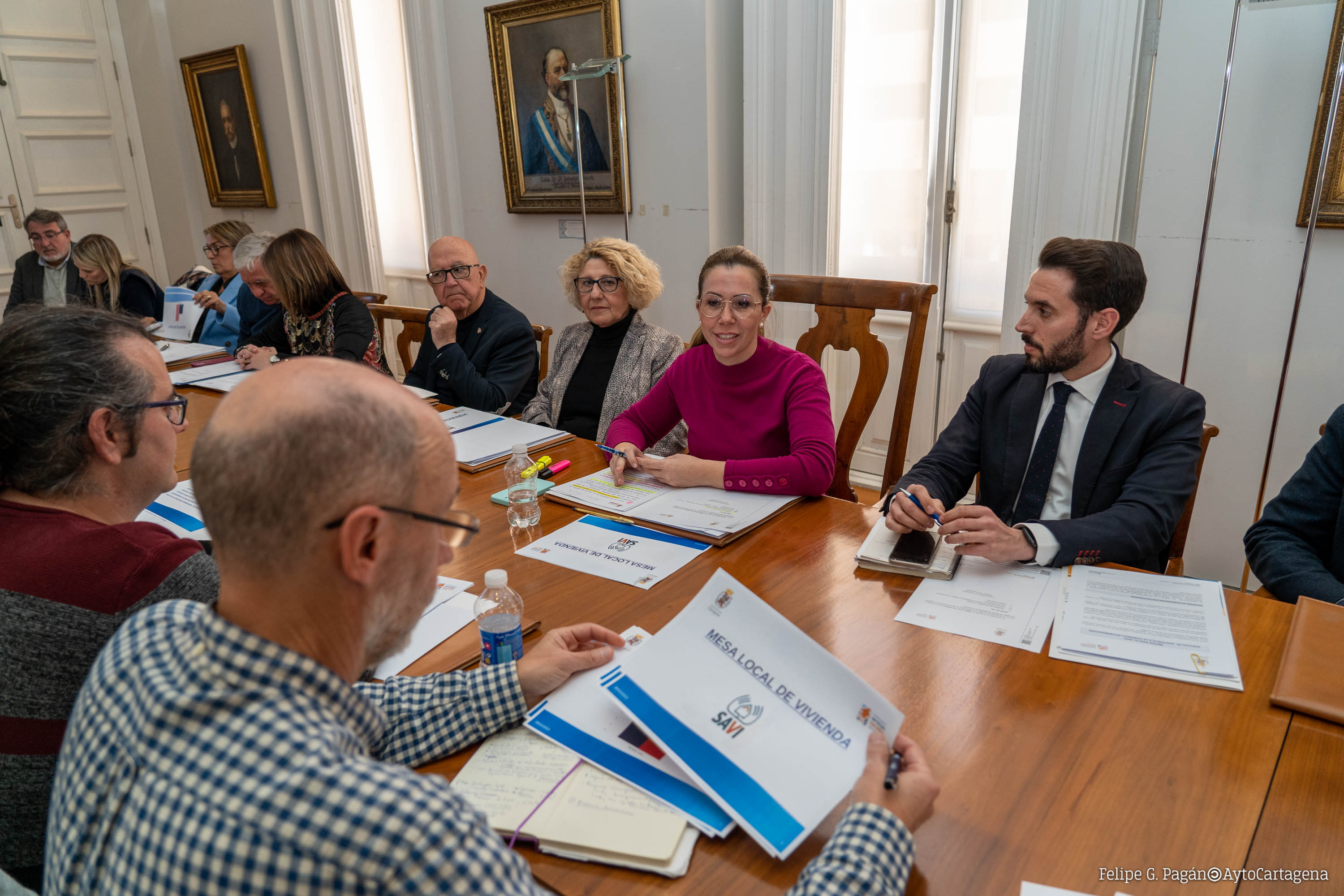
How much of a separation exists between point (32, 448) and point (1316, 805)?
1.61 metres

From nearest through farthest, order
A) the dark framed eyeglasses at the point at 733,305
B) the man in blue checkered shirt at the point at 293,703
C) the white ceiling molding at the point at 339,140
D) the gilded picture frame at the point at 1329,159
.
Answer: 1. the man in blue checkered shirt at the point at 293,703
2. the dark framed eyeglasses at the point at 733,305
3. the gilded picture frame at the point at 1329,159
4. the white ceiling molding at the point at 339,140

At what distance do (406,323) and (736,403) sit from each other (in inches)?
68.2

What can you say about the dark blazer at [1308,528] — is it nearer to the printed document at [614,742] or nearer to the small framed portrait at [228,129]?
the printed document at [614,742]

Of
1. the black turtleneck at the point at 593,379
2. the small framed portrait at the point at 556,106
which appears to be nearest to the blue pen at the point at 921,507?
the black turtleneck at the point at 593,379

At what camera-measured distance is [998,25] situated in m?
3.12

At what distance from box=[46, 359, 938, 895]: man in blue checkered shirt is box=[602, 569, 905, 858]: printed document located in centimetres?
10

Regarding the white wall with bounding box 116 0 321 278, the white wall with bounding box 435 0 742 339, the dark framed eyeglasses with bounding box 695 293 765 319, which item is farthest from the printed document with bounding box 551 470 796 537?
the white wall with bounding box 116 0 321 278

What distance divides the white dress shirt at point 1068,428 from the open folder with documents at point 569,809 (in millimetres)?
1251

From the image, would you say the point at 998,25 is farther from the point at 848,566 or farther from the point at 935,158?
the point at 848,566

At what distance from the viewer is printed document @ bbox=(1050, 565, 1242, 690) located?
1.12m

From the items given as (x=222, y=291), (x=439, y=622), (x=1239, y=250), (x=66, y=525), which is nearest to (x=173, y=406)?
(x=66, y=525)

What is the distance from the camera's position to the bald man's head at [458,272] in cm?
289

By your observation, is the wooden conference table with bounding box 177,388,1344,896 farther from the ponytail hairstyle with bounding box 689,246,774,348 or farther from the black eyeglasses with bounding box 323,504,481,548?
the ponytail hairstyle with bounding box 689,246,774,348

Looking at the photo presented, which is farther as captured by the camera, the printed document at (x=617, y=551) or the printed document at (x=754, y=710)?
the printed document at (x=617, y=551)
